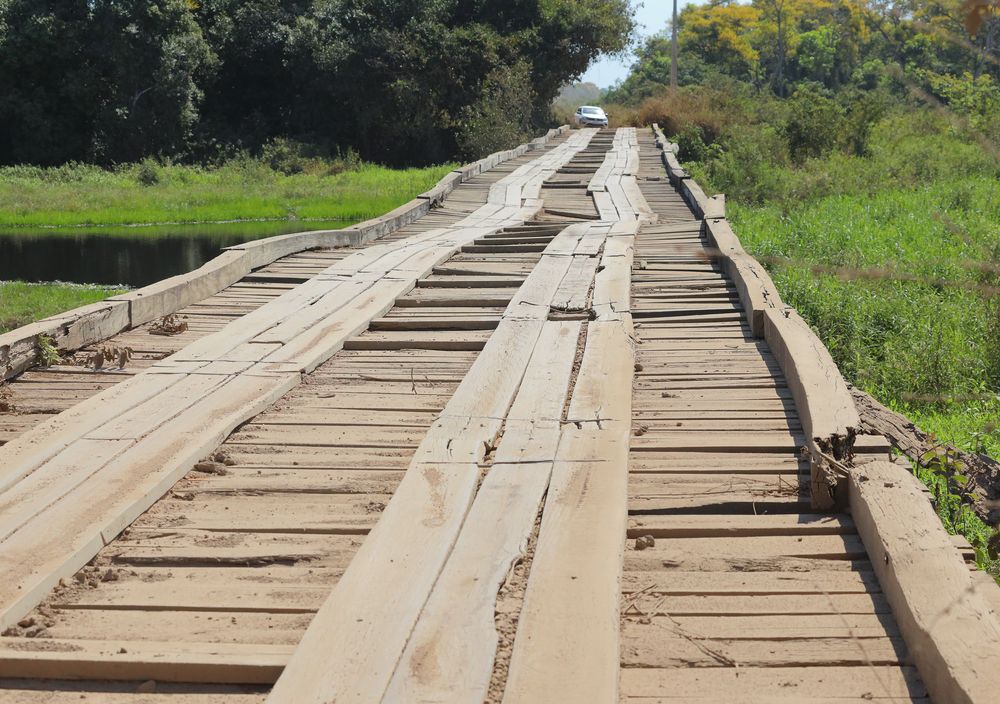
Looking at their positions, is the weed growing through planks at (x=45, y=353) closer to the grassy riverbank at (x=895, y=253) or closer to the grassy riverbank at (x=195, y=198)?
the grassy riverbank at (x=895, y=253)

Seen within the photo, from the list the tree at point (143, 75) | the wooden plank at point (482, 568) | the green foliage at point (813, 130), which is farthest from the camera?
the tree at point (143, 75)

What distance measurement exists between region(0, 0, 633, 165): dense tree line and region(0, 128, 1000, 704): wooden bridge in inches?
797

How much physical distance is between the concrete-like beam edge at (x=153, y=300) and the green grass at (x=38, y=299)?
2.59 meters

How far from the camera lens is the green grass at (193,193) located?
19.3 meters

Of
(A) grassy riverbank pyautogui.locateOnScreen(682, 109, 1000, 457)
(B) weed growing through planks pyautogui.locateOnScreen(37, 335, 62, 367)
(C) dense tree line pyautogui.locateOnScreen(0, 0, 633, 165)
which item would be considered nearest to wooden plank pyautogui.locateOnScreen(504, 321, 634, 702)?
(A) grassy riverbank pyautogui.locateOnScreen(682, 109, 1000, 457)

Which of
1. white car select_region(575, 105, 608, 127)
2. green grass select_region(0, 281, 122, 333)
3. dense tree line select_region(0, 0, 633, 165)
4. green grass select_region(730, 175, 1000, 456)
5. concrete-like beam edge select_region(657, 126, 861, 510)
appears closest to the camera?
concrete-like beam edge select_region(657, 126, 861, 510)

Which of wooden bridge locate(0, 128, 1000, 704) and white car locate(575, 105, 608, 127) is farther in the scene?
white car locate(575, 105, 608, 127)

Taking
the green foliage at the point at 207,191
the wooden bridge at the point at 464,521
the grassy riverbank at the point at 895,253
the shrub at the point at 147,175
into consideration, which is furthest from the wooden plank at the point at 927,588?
the shrub at the point at 147,175

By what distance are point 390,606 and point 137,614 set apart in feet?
1.88

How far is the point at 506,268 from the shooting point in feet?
25.0

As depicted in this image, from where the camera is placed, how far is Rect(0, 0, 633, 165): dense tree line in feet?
91.6

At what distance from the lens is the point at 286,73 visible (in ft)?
110

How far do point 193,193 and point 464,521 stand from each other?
2086 centimetres

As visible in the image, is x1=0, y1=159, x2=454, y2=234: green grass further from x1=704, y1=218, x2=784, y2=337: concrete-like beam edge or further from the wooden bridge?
the wooden bridge
